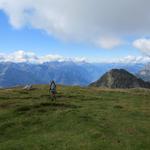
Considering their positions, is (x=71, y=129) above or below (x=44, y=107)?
below

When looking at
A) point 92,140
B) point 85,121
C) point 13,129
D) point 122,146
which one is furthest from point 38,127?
point 122,146

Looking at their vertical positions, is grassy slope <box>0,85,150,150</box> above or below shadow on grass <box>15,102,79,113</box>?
below

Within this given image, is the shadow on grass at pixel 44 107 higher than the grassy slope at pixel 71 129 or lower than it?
higher

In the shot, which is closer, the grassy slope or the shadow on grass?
the grassy slope

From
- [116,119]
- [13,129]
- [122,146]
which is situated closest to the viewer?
[122,146]

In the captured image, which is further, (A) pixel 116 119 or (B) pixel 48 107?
(B) pixel 48 107

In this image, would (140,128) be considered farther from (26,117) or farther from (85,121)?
(26,117)

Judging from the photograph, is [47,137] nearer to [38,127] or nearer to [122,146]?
[38,127]

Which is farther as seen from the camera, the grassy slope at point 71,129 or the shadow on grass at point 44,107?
the shadow on grass at point 44,107

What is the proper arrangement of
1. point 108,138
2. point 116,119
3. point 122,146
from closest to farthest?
point 122,146, point 108,138, point 116,119

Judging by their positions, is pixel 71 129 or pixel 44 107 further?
pixel 44 107

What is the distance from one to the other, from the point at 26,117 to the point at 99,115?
1018cm

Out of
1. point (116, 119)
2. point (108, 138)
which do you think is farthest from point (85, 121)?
point (108, 138)

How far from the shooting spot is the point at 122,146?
27.2 m
